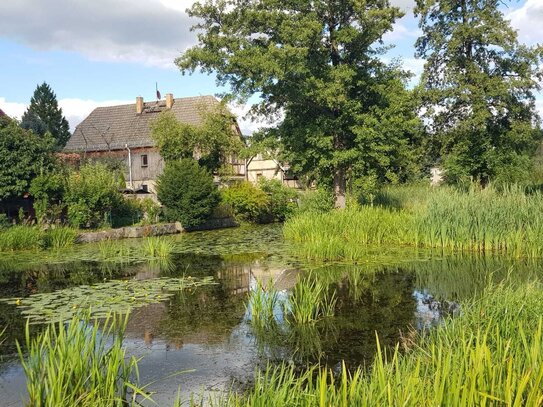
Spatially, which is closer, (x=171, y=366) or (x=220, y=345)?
(x=171, y=366)

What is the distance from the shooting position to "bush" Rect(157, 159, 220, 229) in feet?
72.0

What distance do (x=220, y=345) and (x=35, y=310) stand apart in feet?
11.6

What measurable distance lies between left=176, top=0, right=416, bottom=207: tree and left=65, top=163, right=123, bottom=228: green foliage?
588cm

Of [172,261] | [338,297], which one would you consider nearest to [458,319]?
[338,297]

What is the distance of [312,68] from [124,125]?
23.1 meters

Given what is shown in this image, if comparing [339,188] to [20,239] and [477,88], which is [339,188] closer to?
[477,88]

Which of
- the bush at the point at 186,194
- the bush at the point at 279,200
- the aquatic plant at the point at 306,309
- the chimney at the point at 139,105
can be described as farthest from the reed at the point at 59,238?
the chimney at the point at 139,105

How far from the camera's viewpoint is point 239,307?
320 inches

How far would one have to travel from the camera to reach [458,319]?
17.5 ft

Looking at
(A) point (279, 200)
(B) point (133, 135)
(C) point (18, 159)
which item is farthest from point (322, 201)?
(B) point (133, 135)

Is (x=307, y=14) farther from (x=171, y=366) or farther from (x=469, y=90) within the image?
(x=171, y=366)

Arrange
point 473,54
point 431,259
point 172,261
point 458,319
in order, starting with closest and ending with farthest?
point 458,319 → point 431,259 → point 172,261 → point 473,54

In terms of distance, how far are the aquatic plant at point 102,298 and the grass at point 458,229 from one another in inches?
151

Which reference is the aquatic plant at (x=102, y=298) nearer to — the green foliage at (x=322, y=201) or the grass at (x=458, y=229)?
the grass at (x=458, y=229)
